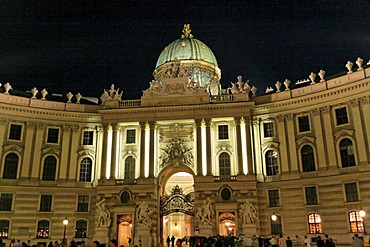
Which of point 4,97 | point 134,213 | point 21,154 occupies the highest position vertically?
point 4,97

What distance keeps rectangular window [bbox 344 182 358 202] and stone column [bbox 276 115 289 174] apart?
264 inches

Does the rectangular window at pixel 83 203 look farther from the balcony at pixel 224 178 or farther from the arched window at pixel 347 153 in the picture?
the arched window at pixel 347 153

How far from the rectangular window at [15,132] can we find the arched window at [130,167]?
13.1m

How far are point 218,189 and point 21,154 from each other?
23564mm

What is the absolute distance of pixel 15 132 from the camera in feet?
145

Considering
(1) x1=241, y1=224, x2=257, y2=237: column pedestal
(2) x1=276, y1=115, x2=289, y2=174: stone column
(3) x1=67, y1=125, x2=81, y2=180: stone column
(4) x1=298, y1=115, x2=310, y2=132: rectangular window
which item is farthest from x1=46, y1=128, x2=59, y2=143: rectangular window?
(4) x1=298, y1=115, x2=310, y2=132: rectangular window

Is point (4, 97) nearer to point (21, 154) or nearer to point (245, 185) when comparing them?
point (21, 154)

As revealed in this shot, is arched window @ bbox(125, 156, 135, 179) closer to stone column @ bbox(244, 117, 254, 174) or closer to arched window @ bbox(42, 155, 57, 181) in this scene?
arched window @ bbox(42, 155, 57, 181)

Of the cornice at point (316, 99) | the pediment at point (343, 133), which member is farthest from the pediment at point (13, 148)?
the pediment at point (343, 133)

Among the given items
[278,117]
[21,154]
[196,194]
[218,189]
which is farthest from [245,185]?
[21,154]

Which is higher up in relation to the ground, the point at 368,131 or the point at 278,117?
the point at 278,117

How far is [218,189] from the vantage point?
4172 cm

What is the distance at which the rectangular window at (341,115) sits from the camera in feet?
133

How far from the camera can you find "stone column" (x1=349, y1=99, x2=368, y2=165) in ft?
125
